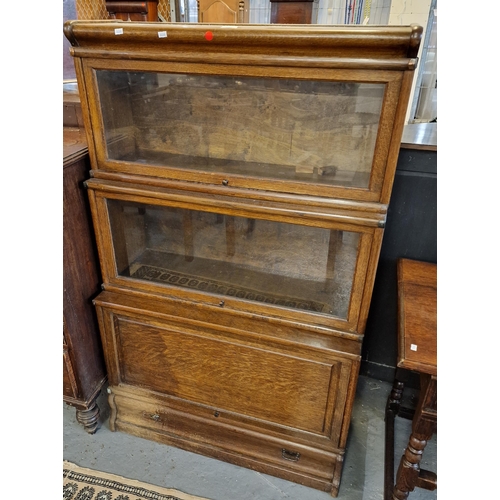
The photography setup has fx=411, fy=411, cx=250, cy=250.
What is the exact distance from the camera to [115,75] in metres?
1.07

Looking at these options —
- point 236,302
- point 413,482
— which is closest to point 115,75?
point 236,302

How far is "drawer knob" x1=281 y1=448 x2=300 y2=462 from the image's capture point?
1351 mm

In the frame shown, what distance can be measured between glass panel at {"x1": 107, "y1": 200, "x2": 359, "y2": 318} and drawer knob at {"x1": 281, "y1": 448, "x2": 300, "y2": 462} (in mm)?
524

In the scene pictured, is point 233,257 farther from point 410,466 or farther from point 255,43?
point 410,466

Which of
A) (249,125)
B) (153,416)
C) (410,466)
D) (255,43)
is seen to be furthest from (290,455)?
(255,43)

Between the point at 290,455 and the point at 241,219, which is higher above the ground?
the point at 241,219

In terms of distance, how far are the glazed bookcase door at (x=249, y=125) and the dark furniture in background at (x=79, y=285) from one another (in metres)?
0.11

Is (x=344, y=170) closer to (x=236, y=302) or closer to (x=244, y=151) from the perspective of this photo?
(x=244, y=151)

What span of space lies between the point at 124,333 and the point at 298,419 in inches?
25.0

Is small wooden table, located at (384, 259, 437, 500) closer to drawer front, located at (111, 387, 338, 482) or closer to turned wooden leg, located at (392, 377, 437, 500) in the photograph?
turned wooden leg, located at (392, 377, 437, 500)

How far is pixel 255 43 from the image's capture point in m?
0.89

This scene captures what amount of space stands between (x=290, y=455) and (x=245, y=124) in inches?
41.7

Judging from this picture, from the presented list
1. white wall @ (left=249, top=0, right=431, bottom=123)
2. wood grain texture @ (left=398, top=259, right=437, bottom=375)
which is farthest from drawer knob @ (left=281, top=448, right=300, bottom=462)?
white wall @ (left=249, top=0, right=431, bottom=123)

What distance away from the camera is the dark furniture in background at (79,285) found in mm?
1173
